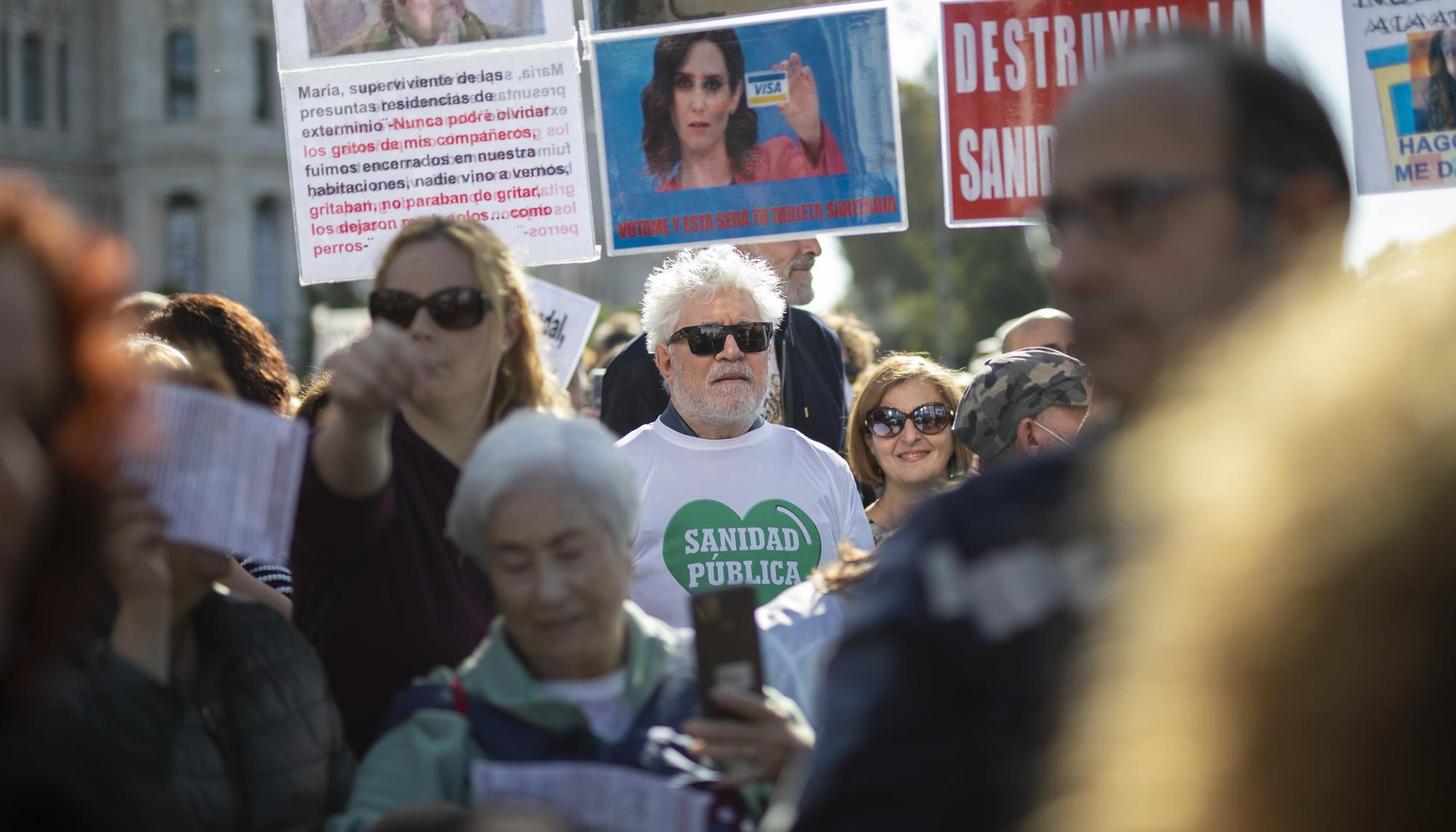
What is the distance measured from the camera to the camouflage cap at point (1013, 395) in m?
4.35

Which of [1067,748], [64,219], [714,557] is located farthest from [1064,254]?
[714,557]

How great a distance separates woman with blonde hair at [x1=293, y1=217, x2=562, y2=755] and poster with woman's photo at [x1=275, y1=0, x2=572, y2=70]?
173 cm

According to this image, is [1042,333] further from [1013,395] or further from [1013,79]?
[1013,395]

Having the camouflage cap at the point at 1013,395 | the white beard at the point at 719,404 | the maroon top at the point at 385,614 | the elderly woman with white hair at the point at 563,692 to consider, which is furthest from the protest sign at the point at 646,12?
the elderly woman with white hair at the point at 563,692

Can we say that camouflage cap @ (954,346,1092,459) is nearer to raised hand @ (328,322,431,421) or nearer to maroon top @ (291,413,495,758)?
maroon top @ (291,413,495,758)

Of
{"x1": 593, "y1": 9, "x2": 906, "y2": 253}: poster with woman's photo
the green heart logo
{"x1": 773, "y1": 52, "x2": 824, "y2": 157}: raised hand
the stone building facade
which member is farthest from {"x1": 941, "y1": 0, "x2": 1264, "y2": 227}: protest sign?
the stone building facade

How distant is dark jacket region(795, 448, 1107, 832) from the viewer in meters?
1.62

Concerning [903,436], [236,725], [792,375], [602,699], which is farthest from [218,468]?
[792,375]

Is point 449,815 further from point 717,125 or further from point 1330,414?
point 717,125

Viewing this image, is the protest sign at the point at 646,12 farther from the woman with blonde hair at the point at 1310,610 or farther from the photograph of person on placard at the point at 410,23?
the woman with blonde hair at the point at 1310,610

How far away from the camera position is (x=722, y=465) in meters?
4.55

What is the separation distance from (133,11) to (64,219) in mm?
65751

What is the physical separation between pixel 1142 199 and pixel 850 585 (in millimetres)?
1238

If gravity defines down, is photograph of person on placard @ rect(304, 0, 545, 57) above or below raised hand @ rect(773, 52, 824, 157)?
above
